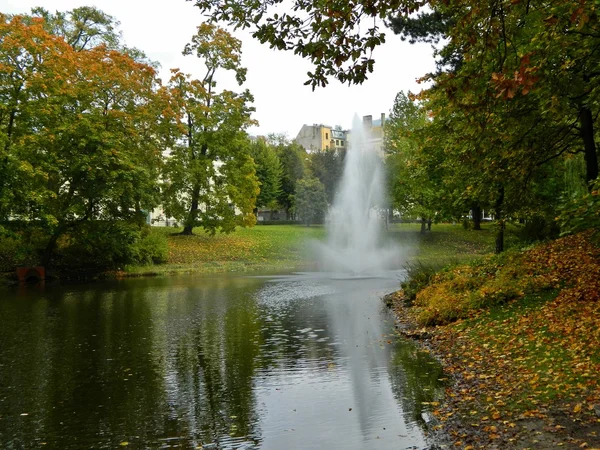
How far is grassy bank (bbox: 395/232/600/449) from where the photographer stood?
629 cm

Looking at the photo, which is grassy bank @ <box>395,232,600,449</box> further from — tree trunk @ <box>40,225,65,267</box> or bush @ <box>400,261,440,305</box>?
tree trunk @ <box>40,225,65,267</box>

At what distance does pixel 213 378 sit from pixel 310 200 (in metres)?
59.0

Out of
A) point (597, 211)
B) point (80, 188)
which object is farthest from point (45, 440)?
point (80, 188)

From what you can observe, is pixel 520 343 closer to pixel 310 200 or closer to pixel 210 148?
pixel 210 148

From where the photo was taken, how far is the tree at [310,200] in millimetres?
68312

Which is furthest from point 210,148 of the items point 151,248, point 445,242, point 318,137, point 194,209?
point 318,137

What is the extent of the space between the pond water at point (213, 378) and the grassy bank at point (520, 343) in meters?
0.65

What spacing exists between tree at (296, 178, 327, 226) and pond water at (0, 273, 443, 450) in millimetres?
49127

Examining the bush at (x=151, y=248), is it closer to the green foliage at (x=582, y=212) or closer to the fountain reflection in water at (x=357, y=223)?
the fountain reflection in water at (x=357, y=223)

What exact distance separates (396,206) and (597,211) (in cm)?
4575

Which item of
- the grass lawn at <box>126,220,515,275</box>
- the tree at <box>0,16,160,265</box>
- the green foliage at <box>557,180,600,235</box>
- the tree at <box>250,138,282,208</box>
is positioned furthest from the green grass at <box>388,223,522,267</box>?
the green foliage at <box>557,180,600,235</box>

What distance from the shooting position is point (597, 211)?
29.2ft

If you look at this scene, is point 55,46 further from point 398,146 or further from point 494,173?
point 398,146

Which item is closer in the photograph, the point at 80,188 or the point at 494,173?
the point at 494,173
